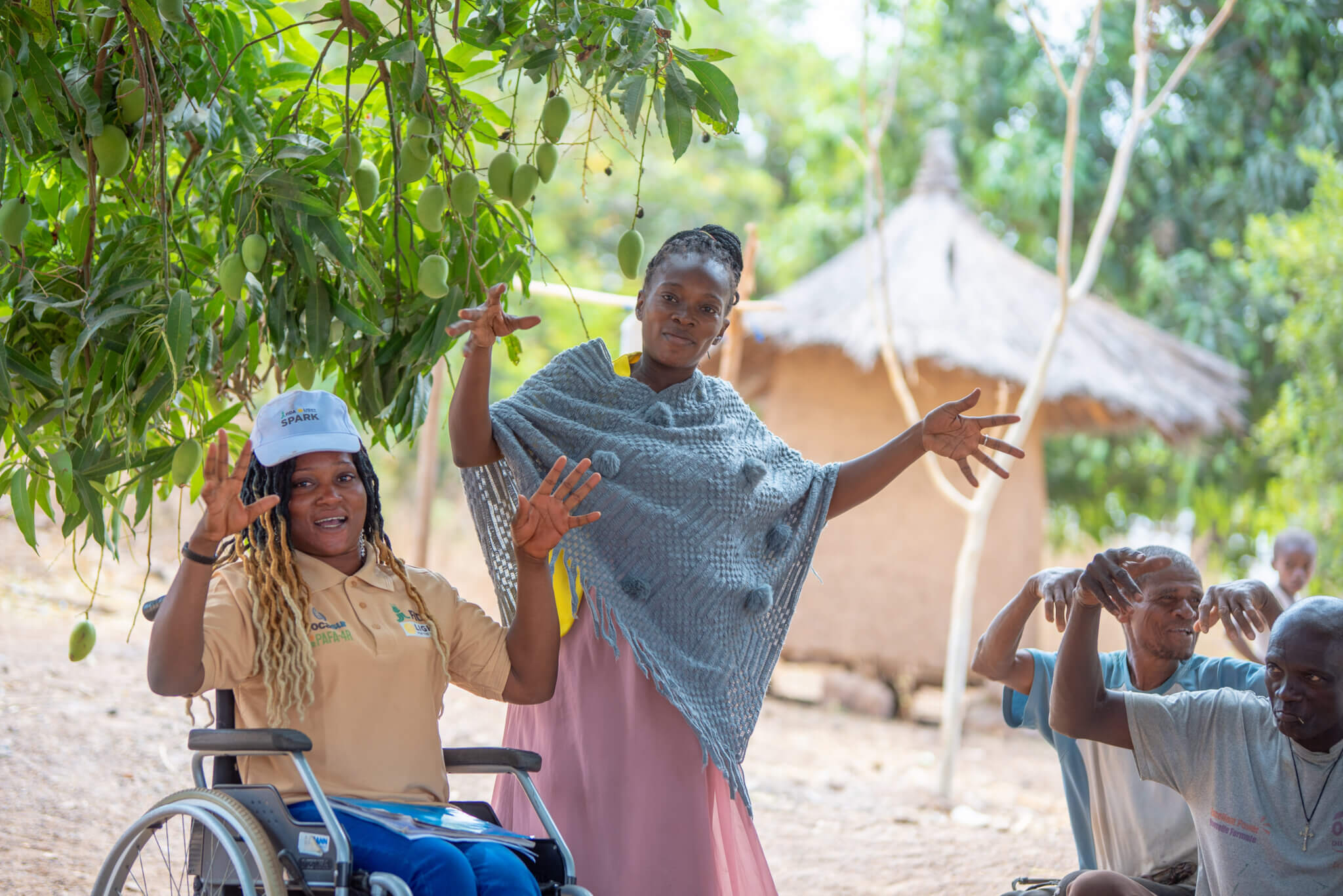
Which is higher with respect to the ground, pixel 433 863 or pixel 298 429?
pixel 298 429

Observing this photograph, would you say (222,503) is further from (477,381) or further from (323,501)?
(477,381)

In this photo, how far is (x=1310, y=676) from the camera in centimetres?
220

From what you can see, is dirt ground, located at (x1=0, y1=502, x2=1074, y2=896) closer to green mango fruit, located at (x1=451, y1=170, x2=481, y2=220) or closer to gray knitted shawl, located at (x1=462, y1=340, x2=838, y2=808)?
gray knitted shawl, located at (x1=462, y1=340, x2=838, y2=808)

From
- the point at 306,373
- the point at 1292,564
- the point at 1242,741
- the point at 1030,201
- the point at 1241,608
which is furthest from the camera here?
the point at 1030,201

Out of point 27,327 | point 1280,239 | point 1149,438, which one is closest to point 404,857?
point 27,327

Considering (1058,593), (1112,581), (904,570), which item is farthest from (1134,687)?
(904,570)

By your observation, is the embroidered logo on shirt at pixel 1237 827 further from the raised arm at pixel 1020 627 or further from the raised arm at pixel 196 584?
the raised arm at pixel 196 584

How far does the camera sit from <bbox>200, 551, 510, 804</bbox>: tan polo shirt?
7.52 ft

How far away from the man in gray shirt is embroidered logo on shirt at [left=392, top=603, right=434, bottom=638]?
116cm

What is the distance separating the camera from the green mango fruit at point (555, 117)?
2375 mm

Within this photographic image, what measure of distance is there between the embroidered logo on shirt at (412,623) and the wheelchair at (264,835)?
0.78ft

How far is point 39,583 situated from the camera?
8.36 m

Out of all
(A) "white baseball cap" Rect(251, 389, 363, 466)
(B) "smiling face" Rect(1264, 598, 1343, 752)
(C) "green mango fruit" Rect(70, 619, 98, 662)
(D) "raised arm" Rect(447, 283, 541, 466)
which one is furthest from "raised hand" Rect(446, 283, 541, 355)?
(B) "smiling face" Rect(1264, 598, 1343, 752)

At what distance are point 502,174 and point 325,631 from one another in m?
0.90
